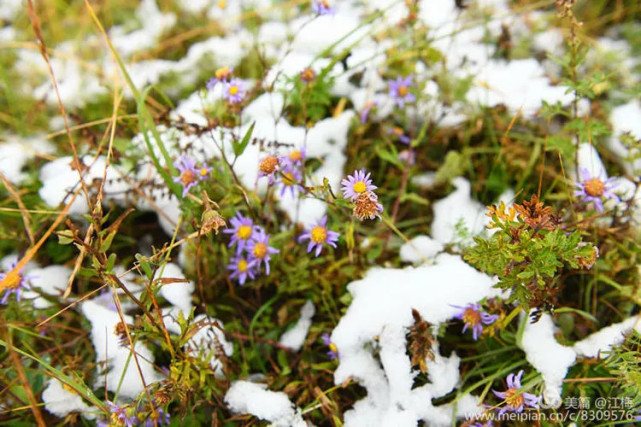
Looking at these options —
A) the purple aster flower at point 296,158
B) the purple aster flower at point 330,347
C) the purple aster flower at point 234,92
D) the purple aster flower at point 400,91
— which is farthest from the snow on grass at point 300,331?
the purple aster flower at point 400,91

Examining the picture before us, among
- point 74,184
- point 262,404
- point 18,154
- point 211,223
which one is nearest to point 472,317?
point 262,404

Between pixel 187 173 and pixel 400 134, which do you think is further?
pixel 400 134

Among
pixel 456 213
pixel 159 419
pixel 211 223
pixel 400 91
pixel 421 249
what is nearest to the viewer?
pixel 211 223

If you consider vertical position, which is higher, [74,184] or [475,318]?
[74,184]

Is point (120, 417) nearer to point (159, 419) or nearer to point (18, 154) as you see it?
point (159, 419)

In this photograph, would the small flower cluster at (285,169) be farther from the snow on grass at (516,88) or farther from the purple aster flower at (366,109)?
the snow on grass at (516,88)

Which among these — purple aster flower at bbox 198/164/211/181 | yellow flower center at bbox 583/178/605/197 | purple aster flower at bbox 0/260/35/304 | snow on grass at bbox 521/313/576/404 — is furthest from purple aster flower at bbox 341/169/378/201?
purple aster flower at bbox 0/260/35/304
